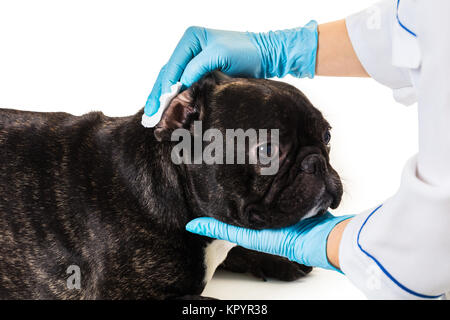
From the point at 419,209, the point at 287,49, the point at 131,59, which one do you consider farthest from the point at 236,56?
the point at 131,59

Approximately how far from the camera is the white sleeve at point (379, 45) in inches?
106

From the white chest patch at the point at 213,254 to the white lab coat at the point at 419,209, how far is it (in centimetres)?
68

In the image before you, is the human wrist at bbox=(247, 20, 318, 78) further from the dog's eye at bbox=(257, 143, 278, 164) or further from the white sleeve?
the dog's eye at bbox=(257, 143, 278, 164)

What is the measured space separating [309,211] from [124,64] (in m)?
2.16

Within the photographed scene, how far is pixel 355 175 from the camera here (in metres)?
3.88

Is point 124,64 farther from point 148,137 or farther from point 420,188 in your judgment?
point 420,188

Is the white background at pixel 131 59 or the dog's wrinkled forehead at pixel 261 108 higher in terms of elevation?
the white background at pixel 131 59

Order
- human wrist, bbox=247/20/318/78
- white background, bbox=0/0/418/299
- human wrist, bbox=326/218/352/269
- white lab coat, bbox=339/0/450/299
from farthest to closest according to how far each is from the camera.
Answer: white background, bbox=0/0/418/299, human wrist, bbox=247/20/318/78, human wrist, bbox=326/218/352/269, white lab coat, bbox=339/0/450/299

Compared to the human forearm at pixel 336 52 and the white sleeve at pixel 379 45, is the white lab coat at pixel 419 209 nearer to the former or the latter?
the white sleeve at pixel 379 45

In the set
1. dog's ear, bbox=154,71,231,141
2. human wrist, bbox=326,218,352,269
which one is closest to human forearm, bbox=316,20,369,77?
dog's ear, bbox=154,71,231,141

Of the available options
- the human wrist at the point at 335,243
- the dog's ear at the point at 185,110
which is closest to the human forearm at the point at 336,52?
the dog's ear at the point at 185,110

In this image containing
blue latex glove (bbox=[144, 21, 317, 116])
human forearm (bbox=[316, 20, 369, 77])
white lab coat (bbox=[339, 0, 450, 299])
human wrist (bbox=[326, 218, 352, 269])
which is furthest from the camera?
human forearm (bbox=[316, 20, 369, 77])

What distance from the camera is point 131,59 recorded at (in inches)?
159

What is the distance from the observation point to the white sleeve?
2.69 meters
